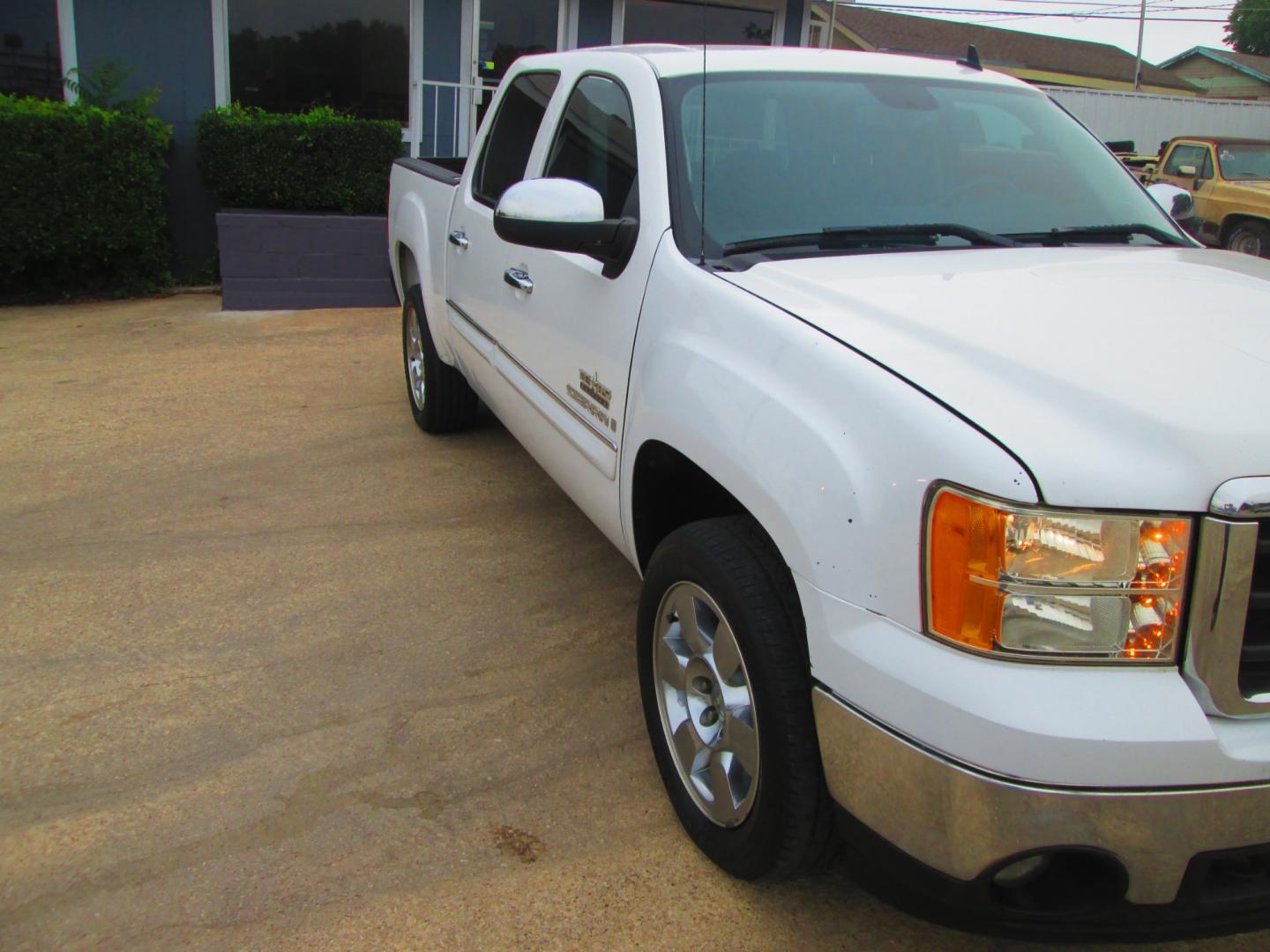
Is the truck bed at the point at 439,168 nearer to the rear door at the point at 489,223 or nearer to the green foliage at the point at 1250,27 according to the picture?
the rear door at the point at 489,223

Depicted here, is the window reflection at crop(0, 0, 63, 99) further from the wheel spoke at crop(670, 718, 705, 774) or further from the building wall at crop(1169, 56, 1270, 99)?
the building wall at crop(1169, 56, 1270, 99)

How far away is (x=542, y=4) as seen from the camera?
12406 mm

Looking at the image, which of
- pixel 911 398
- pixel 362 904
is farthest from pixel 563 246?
pixel 362 904

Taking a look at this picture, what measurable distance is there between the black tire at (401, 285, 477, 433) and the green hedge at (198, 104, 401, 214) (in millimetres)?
4444

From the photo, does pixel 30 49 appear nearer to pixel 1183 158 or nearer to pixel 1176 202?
pixel 1176 202

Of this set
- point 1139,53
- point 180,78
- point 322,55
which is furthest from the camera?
point 1139,53

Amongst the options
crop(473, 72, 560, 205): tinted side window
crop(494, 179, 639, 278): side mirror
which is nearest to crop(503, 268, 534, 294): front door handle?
crop(473, 72, 560, 205): tinted side window

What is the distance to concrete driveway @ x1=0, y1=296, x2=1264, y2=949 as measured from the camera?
2555mm

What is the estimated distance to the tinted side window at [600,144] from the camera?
3.41 meters

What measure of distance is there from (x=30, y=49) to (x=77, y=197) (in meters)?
2.28

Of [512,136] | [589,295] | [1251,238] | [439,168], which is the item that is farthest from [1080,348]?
[1251,238]

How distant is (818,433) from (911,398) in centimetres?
20

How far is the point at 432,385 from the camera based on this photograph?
5.74 metres

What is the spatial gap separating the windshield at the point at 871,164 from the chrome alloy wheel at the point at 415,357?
9.20 ft
